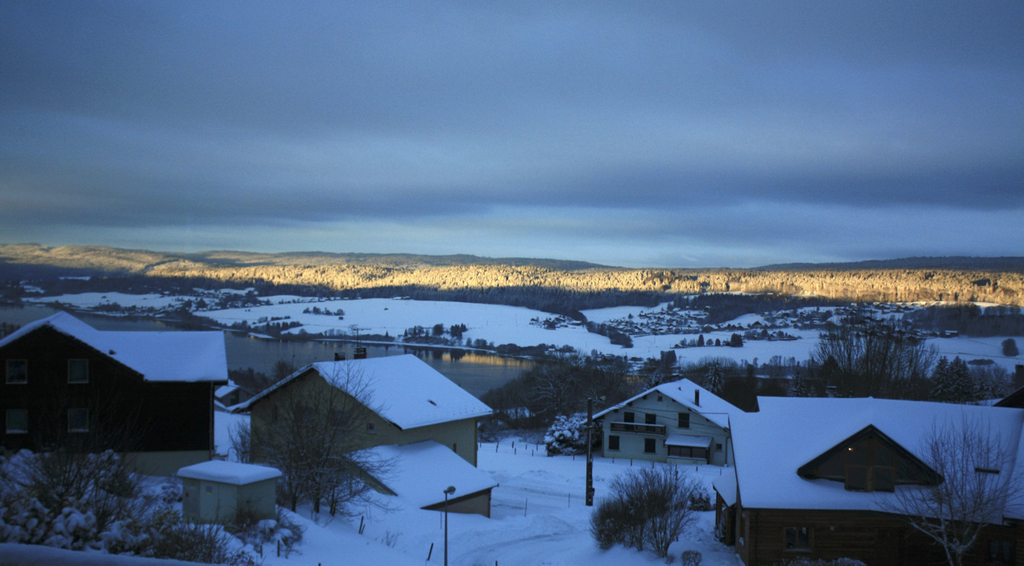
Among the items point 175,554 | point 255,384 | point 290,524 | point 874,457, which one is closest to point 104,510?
point 175,554

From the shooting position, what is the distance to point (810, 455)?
17031mm

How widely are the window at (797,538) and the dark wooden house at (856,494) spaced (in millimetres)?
25

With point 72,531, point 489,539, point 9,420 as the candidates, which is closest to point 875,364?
point 489,539

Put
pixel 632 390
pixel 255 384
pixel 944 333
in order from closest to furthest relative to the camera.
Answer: pixel 255 384 → pixel 632 390 → pixel 944 333

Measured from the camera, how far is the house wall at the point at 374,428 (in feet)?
84.7

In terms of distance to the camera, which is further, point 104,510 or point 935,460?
point 935,460

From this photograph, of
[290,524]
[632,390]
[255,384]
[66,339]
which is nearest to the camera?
[290,524]

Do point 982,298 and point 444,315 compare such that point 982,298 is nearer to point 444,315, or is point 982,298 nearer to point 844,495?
point 444,315

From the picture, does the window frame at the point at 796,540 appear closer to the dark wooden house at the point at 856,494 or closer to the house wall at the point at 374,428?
the dark wooden house at the point at 856,494

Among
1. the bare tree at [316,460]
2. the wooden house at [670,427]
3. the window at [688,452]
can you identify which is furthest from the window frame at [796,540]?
the window at [688,452]

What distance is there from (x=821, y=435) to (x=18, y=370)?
25151 millimetres

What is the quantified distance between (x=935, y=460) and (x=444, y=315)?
137398 mm

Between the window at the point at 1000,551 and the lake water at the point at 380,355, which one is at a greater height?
the window at the point at 1000,551

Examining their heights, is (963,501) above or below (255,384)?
above
